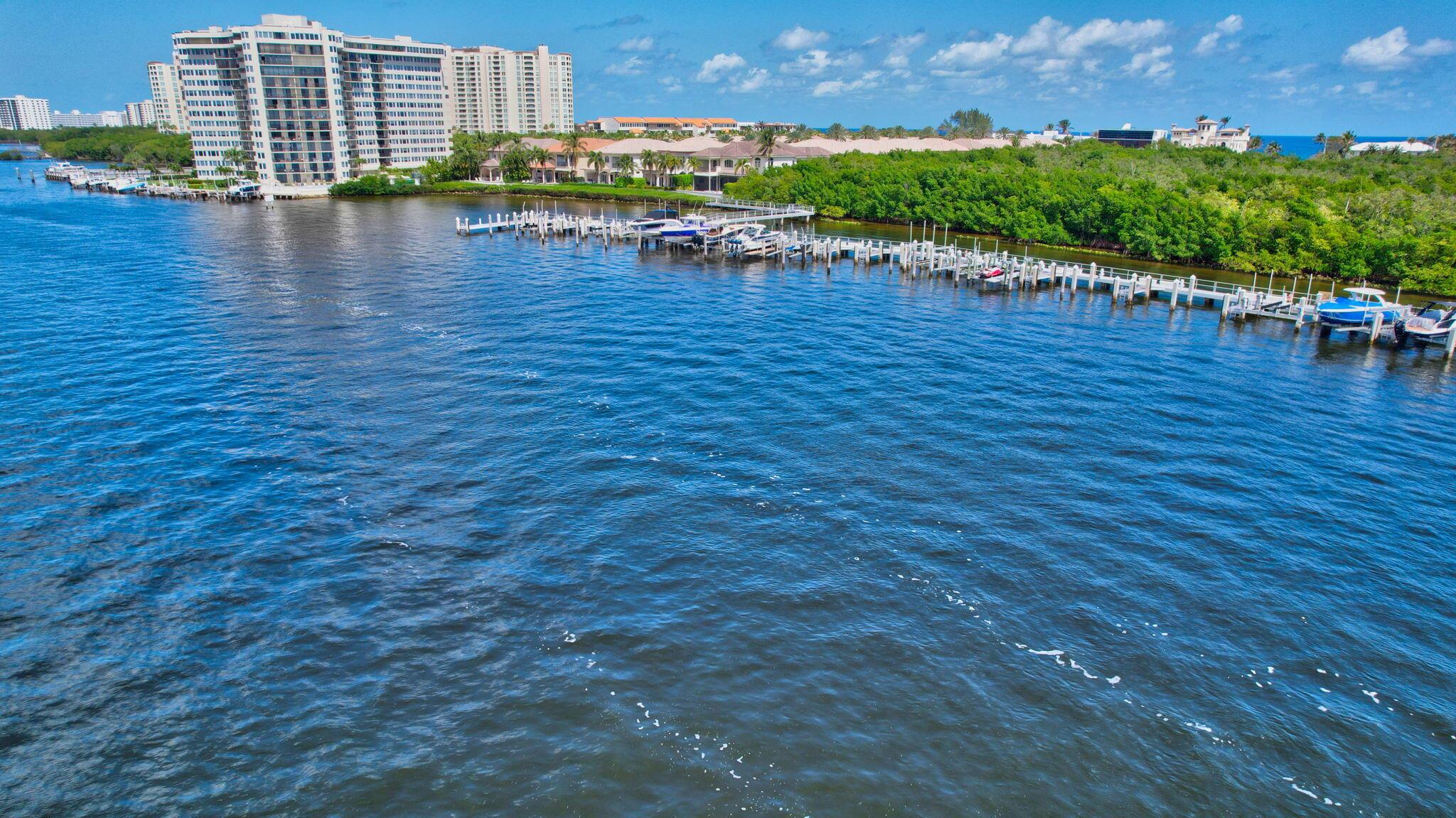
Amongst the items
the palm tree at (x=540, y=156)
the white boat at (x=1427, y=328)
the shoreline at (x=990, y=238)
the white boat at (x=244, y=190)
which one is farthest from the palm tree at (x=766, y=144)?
the white boat at (x=1427, y=328)

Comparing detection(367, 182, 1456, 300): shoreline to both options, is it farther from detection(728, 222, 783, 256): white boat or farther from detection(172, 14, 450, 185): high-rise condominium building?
detection(728, 222, 783, 256): white boat

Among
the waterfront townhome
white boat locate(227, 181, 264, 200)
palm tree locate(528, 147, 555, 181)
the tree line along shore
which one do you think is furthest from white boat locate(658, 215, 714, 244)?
white boat locate(227, 181, 264, 200)

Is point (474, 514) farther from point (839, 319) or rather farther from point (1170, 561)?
point (839, 319)

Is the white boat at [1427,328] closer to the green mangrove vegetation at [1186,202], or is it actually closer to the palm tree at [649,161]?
the green mangrove vegetation at [1186,202]

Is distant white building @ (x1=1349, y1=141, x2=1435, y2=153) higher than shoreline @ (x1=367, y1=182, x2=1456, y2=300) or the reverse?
higher

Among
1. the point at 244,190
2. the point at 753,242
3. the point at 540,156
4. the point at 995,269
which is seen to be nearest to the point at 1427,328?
the point at 995,269

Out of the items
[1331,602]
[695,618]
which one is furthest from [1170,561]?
[695,618]

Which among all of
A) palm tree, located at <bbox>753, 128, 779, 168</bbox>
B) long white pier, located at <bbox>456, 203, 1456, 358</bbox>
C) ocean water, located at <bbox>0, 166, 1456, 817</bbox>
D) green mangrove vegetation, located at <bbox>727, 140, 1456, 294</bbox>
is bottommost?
ocean water, located at <bbox>0, 166, 1456, 817</bbox>
